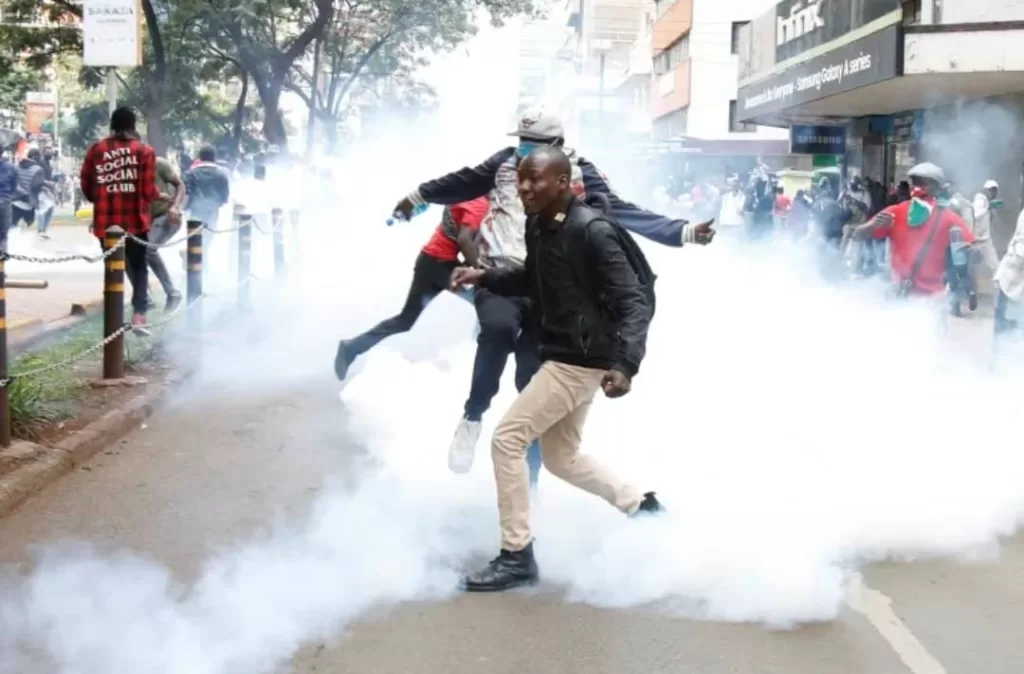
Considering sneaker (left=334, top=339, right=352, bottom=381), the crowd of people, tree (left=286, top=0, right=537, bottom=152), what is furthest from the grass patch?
tree (left=286, top=0, right=537, bottom=152)

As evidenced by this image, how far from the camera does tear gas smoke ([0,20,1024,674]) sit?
169 inches

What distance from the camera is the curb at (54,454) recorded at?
Result: 582 cm

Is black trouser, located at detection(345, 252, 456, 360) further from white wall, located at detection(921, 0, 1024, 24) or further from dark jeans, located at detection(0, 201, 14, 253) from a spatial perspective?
white wall, located at detection(921, 0, 1024, 24)

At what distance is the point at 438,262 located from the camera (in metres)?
6.58

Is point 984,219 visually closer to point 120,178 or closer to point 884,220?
point 884,220

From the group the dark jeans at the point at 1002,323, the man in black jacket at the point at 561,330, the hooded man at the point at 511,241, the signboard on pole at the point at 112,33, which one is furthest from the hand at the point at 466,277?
the signboard on pole at the point at 112,33

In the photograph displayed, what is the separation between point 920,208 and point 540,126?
417cm

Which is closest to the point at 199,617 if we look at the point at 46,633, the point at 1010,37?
the point at 46,633

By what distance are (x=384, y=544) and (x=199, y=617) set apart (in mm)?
→ 960

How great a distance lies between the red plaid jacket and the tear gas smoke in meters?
1.43

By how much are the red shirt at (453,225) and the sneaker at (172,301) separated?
512 centimetres

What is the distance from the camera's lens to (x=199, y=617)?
→ 13.9 ft

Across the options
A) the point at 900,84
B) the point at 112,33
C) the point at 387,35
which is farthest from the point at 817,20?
the point at 387,35

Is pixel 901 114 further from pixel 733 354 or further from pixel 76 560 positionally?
pixel 76 560
